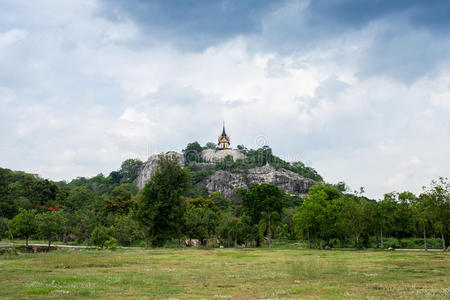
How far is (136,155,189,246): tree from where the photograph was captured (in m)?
70.0

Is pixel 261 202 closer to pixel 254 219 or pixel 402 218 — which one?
pixel 254 219

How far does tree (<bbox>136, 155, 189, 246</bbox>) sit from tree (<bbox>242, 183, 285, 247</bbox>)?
22954mm

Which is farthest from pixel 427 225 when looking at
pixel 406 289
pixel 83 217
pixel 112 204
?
pixel 112 204

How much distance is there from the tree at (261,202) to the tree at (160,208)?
2295 cm

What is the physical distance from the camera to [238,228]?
8144 centimetres

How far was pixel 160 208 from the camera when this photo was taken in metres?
70.9

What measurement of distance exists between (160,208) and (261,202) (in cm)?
2792

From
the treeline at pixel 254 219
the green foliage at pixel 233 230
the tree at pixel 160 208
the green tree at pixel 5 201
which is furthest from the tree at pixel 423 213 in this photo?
the green tree at pixel 5 201

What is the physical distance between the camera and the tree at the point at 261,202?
292ft

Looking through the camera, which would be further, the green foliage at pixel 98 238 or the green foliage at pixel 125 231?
the green foliage at pixel 125 231

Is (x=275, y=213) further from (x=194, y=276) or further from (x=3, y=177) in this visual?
(x=3, y=177)

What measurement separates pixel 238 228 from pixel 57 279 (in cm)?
6187

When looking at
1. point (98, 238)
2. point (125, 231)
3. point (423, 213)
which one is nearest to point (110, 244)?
point (98, 238)

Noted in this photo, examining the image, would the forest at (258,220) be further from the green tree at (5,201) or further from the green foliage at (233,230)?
the green tree at (5,201)
